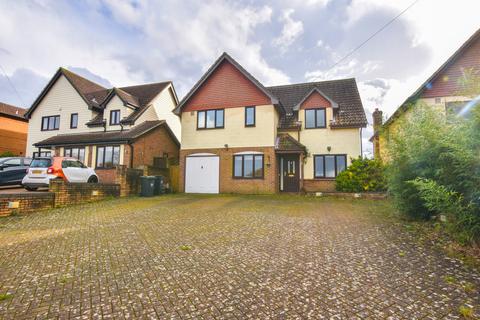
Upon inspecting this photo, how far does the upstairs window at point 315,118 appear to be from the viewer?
54.3 ft

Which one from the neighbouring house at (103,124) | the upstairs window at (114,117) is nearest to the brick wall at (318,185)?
the neighbouring house at (103,124)

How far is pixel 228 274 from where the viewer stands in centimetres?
366

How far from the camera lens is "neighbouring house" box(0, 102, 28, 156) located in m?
24.3

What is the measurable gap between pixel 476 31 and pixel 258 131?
11998mm

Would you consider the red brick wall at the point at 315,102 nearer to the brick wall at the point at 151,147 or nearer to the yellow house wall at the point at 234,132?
Answer: the yellow house wall at the point at 234,132

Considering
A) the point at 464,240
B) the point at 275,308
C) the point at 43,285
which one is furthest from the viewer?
the point at 464,240

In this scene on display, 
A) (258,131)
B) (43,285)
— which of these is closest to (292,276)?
(43,285)

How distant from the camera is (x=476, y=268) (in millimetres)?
3807

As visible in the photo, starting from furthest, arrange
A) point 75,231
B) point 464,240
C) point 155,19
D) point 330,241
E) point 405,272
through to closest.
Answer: point 155,19 < point 75,231 < point 330,241 < point 464,240 < point 405,272

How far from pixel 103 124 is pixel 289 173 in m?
14.7

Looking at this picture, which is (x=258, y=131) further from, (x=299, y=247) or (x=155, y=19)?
(x=299, y=247)

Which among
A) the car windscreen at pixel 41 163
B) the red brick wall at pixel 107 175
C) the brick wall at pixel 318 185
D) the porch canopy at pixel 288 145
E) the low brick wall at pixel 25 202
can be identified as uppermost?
the porch canopy at pixel 288 145

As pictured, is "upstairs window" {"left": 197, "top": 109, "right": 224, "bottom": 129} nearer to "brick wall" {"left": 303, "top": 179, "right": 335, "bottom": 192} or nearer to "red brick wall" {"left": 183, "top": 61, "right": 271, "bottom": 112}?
"red brick wall" {"left": 183, "top": 61, "right": 271, "bottom": 112}

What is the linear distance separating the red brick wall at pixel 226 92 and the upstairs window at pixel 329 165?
16.7 feet
